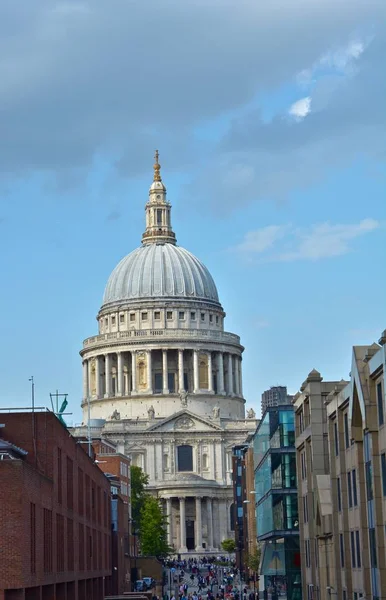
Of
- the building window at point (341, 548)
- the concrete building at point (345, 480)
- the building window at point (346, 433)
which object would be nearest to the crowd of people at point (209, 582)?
the concrete building at point (345, 480)

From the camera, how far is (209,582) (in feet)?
447

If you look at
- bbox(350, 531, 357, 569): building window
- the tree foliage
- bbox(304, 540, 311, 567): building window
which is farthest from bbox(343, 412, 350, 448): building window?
the tree foliage

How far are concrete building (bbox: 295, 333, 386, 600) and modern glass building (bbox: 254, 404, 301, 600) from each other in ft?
20.1

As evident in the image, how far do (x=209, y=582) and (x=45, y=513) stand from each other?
83.8 m

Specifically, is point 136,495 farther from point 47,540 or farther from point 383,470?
point 383,470

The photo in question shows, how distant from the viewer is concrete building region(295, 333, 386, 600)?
173 feet

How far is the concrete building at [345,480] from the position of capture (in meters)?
52.6

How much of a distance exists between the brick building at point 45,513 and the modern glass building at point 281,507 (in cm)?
1146

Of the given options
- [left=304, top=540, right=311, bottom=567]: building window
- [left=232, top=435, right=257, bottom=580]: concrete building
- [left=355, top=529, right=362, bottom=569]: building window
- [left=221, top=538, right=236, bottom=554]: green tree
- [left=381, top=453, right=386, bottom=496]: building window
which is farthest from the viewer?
[left=221, top=538, right=236, bottom=554]: green tree

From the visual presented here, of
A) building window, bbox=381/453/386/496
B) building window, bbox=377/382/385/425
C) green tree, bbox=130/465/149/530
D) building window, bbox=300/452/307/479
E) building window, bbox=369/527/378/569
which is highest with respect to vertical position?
green tree, bbox=130/465/149/530

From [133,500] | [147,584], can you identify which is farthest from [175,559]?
[147,584]

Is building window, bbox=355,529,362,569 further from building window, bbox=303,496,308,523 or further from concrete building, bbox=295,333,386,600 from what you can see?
building window, bbox=303,496,308,523

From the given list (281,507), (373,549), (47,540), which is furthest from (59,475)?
→ (281,507)

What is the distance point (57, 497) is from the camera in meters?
59.4
